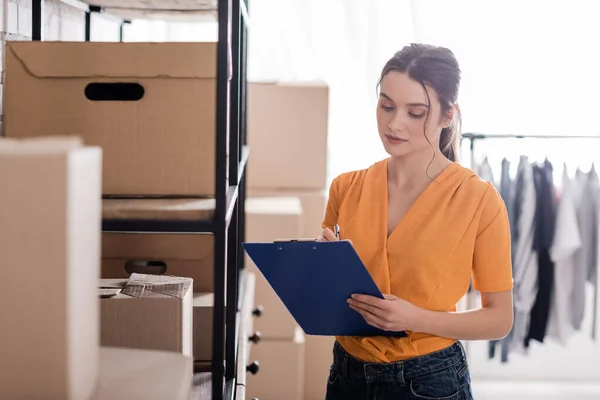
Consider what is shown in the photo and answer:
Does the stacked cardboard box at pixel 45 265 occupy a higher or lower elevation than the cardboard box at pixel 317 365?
higher

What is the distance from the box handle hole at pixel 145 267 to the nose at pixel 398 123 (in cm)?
53

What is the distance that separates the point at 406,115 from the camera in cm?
147

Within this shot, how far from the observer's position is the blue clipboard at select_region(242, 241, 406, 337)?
1.23 m

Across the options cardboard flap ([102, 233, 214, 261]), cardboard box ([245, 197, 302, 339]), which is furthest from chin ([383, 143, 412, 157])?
cardboard box ([245, 197, 302, 339])

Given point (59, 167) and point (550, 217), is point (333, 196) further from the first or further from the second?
point (550, 217)

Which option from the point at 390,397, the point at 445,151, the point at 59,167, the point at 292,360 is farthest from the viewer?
the point at 292,360

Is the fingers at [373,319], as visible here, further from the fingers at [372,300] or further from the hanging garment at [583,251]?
the hanging garment at [583,251]

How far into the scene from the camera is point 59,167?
0.56 metres

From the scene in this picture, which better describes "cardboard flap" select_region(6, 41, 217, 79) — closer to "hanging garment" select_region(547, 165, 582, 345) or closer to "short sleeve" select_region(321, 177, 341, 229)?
"short sleeve" select_region(321, 177, 341, 229)

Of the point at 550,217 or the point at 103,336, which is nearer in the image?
the point at 103,336

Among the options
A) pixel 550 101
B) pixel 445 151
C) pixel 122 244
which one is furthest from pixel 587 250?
pixel 122 244

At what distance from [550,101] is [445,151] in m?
2.15

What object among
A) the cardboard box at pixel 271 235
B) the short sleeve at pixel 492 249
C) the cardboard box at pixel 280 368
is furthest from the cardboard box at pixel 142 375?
the cardboard box at pixel 280 368

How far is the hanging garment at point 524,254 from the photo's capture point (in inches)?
122
